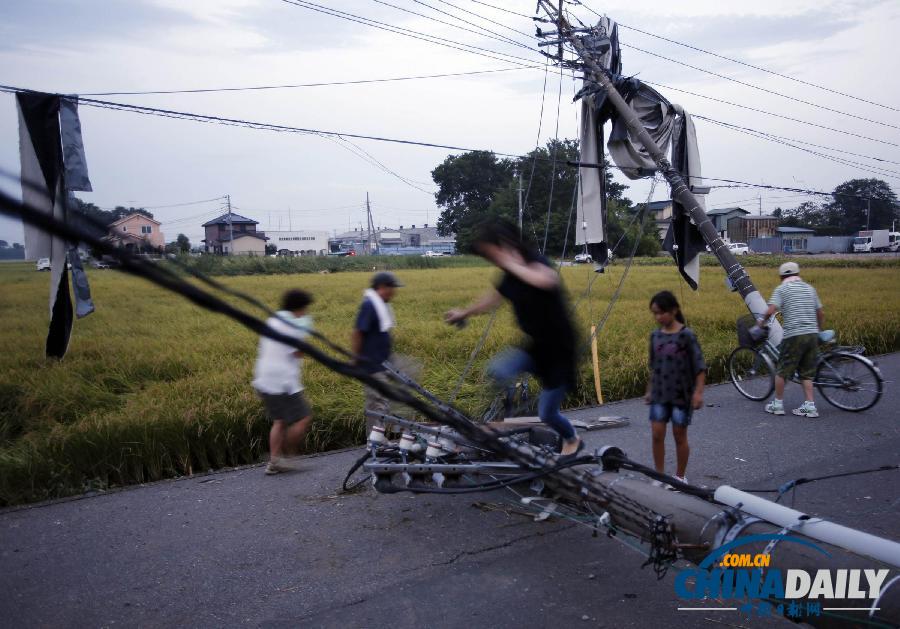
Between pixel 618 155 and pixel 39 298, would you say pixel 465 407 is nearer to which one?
pixel 618 155

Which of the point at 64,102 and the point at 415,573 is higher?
the point at 64,102

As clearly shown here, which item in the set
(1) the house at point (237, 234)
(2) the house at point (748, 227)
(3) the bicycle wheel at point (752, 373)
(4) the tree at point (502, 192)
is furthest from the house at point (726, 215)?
(3) the bicycle wheel at point (752, 373)

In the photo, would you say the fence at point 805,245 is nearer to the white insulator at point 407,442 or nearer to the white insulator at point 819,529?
the white insulator at point 407,442

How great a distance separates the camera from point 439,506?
16.2 feet

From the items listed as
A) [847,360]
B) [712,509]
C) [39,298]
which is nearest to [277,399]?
[712,509]

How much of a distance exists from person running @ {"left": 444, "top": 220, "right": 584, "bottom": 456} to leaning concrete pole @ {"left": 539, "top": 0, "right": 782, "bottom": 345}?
19.5ft

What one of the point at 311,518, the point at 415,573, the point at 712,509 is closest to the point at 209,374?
the point at 311,518

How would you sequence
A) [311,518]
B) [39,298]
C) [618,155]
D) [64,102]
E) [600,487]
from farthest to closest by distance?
[39,298] → [618,155] → [64,102] → [311,518] → [600,487]

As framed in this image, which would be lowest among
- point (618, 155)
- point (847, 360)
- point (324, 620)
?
point (324, 620)

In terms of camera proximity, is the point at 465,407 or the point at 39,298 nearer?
the point at 465,407

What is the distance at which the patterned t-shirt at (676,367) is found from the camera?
15.7 ft

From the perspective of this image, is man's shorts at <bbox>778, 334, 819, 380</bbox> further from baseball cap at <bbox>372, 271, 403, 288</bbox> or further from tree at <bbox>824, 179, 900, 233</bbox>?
tree at <bbox>824, 179, 900, 233</bbox>

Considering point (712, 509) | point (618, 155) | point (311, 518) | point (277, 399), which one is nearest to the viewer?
point (712, 509)

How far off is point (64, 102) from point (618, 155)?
24.9 ft
